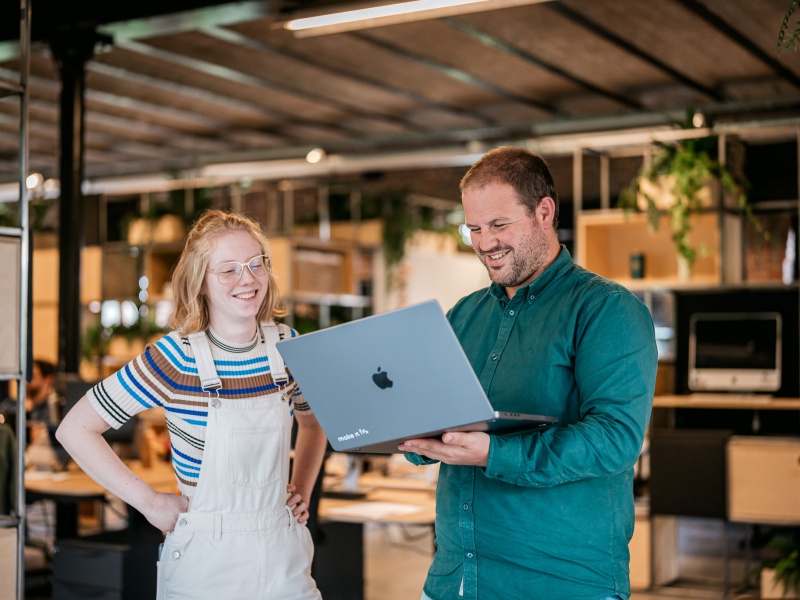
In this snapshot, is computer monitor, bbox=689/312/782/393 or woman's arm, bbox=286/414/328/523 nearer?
woman's arm, bbox=286/414/328/523

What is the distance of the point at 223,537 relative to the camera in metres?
2.32

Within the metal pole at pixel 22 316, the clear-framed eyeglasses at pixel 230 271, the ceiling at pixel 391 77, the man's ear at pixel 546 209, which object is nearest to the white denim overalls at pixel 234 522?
the clear-framed eyeglasses at pixel 230 271

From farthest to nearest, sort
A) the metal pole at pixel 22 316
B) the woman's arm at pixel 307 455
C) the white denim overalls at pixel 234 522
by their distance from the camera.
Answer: the metal pole at pixel 22 316, the woman's arm at pixel 307 455, the white denim overalls at pixel 234 522

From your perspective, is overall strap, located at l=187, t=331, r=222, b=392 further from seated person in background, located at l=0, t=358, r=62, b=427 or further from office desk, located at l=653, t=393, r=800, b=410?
office desk, located at l=653, t=393, r=800, b=410

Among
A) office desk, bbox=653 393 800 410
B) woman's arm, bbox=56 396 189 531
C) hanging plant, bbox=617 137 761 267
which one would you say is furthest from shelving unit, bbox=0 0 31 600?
hanging plant, bbox=617 137 761 267

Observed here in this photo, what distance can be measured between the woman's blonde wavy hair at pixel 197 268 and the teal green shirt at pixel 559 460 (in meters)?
0.74

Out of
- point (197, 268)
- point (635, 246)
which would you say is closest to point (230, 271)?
point (197, 268)

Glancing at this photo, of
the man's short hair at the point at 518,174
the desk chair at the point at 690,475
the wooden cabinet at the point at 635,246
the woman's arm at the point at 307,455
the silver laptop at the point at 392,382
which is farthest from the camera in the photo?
the wooden cabinet at the point at 635,246

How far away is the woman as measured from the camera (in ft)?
7.63

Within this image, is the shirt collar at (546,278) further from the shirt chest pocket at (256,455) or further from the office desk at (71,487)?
the office desk at (71,487)

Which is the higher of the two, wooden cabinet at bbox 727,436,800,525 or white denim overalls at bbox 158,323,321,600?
white denim overalls at bbox 158,323,321,600

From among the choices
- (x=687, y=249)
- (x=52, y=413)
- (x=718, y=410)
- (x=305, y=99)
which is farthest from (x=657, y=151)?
(x=52, y=413)

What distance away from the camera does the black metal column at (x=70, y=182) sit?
668 cm

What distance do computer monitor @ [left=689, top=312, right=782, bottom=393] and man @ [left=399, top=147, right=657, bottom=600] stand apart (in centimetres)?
507
